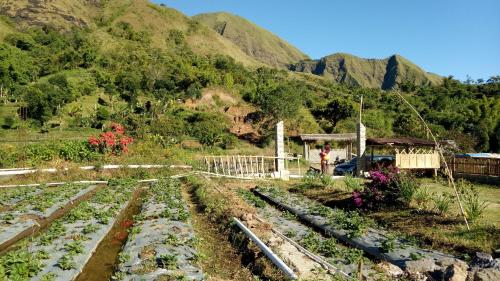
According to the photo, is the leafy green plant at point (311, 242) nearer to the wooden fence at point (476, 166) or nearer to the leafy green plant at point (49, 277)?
the leafy green plant at point (49, 277)

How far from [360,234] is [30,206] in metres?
11.2

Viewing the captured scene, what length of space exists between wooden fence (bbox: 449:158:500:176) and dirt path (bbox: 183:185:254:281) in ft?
50.3

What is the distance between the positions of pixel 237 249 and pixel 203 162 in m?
17.7

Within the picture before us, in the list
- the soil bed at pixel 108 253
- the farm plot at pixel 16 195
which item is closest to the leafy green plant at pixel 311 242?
the soil bed at pixel 108 253

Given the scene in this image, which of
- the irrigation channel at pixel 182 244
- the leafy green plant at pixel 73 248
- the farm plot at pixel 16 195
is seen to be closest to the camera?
the irrigation channel at pixel 182 244

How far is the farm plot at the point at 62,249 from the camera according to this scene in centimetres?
726

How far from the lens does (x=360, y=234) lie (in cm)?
951

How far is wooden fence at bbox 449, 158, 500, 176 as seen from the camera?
822 inches

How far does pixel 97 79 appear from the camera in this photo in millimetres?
60031

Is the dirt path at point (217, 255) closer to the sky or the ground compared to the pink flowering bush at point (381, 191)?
closer to the ground

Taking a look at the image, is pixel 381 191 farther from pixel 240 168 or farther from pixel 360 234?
pixel 240 168

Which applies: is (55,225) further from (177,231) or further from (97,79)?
(97,79)

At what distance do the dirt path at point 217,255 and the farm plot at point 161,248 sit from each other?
328 millimetres

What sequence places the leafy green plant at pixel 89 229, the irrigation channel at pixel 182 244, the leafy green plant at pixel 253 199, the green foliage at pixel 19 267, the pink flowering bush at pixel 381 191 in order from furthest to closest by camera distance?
the leafy green plant at pixel 253 199 < the pink flowering bush at pixel 381 191 < the leafy green plant at pixel 89 229 < the irrigation channel at pixel 182 244 < the green foliage at pixel 19 267
